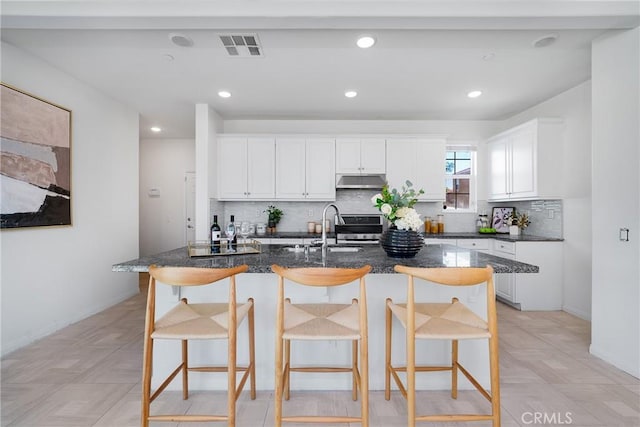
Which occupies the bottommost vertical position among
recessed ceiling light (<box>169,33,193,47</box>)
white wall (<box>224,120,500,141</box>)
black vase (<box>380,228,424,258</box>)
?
black vase (<box>380,228,424,258</box>)

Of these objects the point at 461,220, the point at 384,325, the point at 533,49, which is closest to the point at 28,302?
the point at 384,325

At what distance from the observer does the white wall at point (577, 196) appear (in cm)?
355

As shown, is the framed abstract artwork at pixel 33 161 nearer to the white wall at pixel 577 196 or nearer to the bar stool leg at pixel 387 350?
the bar stool leg at pixel 387 350

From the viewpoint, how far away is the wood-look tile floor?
6.20ft

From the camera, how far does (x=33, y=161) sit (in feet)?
9.55

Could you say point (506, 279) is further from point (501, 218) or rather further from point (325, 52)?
point (325, 52)

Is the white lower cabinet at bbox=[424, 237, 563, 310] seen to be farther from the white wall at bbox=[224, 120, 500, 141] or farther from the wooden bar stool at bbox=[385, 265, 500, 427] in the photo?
the wooden bar stool at bbox=[385, 265, 500, 427]

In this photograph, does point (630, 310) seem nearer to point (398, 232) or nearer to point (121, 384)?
point (398, 232)

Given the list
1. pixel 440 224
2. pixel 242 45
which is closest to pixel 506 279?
pixel 440 224

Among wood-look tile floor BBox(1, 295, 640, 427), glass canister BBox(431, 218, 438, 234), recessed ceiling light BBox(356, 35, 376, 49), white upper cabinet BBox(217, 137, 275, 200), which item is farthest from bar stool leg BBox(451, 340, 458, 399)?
white upper cabinet BBox(217, 137, 275, 200)

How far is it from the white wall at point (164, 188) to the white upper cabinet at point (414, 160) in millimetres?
3999

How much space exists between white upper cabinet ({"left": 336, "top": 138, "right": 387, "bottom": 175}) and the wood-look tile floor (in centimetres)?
277

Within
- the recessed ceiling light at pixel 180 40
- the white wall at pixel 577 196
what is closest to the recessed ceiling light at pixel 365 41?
the recessed ceiling light at pixel 180 40
